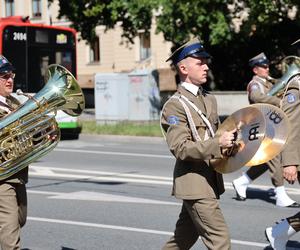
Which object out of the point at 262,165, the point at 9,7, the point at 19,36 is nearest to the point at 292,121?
the point at 262,165

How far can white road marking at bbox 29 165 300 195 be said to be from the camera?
11020 millimetres

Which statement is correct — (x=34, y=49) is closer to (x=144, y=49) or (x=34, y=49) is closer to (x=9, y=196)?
(x=9, y=196)

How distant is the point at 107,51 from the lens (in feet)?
156

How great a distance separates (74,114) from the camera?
5895 millimetres

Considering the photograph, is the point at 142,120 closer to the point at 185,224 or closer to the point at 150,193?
the point at 150,193

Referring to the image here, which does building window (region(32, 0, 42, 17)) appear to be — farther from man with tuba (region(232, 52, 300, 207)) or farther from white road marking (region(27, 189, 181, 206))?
man with tuba (region(232, 52, 300, 207))

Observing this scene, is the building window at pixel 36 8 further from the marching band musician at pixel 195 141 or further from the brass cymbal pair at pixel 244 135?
the brass cymbal pair at pixel 244 135

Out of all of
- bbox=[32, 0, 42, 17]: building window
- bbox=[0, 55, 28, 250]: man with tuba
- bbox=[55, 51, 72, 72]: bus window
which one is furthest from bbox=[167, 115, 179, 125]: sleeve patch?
bbox=[32, 0, 42, 17]: building window

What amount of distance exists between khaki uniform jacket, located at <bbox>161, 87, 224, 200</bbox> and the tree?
54.0 feet

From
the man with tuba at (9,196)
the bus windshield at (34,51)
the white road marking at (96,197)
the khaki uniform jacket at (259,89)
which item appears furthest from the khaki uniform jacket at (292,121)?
the bus windshield at (34,51)

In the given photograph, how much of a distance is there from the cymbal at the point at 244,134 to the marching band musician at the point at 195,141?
14 centimetres

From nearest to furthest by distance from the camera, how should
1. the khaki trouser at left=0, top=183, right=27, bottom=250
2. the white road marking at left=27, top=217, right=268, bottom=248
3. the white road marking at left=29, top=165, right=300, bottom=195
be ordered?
the khaki trouser at left=0, top=183, right=27, bottom=250 < the white road marking at left=27, top=217, right=268, bottom=248 < the white road marking at left=29, top=165, right=300, bottom=195

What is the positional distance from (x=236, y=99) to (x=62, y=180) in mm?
14757

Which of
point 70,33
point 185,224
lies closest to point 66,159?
point 70,33
